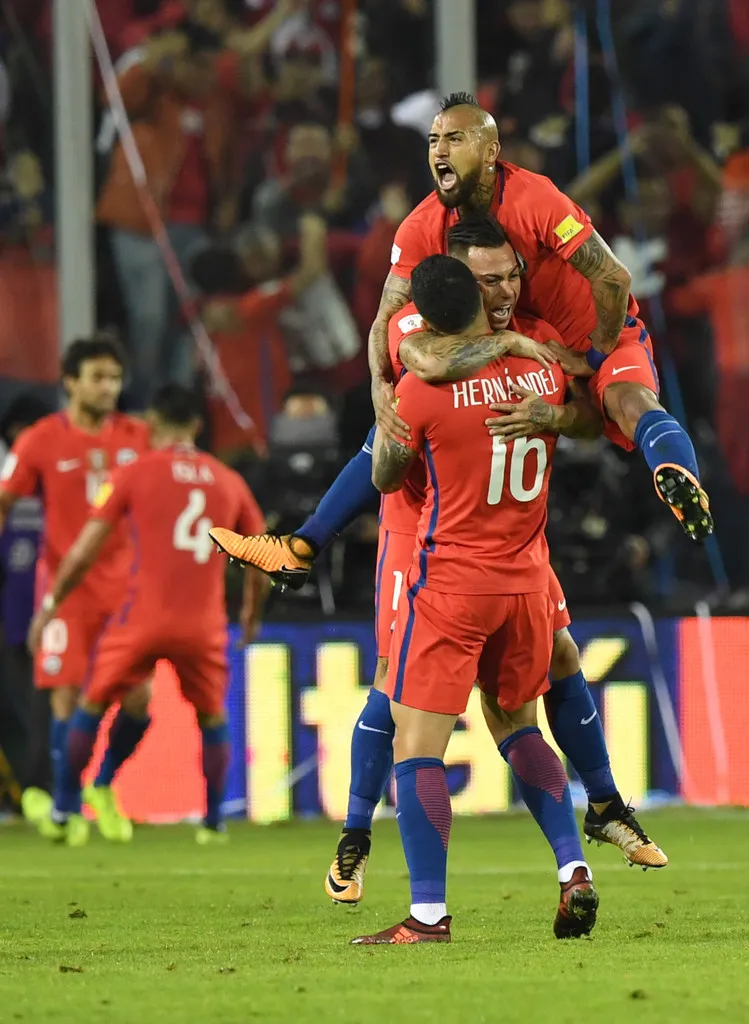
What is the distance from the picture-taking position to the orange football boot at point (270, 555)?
5.88 metres

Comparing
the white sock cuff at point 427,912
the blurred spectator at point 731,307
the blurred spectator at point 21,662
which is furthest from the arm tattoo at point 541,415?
the blurred spectator at point 731,307

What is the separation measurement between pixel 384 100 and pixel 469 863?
6.77m

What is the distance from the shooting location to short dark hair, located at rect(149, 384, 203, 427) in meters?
9.18

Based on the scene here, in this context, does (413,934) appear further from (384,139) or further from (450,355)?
(384,139)

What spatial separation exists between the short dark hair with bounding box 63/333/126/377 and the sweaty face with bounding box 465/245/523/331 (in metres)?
4.39

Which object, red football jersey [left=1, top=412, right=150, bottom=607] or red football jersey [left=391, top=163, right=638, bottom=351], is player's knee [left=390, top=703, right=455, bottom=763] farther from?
red football jersey [left=1, top=412, right=150, bottom=607]

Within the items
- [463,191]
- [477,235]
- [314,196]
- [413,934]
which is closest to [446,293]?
[477,235]

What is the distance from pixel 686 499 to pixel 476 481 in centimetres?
54

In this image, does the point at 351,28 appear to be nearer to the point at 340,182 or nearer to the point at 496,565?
the point at 340,182

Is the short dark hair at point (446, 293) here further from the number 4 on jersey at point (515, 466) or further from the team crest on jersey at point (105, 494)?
the team crest on jersey at point (105, 494)

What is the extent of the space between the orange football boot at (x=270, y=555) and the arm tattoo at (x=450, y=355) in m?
0.84

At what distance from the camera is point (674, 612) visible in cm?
1028

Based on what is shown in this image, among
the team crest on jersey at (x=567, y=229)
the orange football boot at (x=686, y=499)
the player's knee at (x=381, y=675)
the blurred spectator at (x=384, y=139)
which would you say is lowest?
the player's knee at (x=381, y=675)

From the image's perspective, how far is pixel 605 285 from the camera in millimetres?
5727
